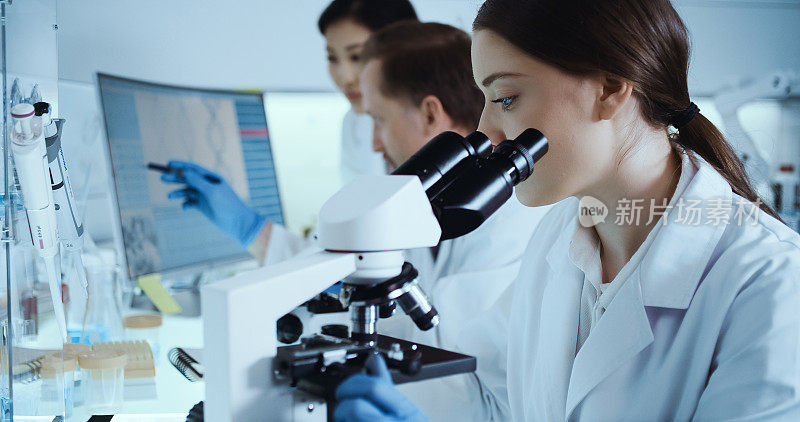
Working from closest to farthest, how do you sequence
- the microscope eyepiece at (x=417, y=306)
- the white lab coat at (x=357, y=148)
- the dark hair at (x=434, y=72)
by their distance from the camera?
the microscope eyepiece at (x=417, y=306) → the dark hair at (x=434, y=72) → the white lab coat at (x=357, y=148)

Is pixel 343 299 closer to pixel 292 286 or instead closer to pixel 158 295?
pixel 292 286

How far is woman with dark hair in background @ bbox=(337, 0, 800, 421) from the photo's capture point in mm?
861

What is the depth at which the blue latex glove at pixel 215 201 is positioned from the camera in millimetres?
1972

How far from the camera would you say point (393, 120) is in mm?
1803

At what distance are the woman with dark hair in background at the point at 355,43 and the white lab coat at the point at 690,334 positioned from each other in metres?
1.90

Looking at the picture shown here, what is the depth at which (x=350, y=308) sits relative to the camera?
0.74 metres

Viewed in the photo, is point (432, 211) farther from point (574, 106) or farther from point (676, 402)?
point (676, 402)

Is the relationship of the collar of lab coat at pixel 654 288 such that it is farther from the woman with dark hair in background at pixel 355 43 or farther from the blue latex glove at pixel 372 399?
the woman with dark hair in background at pixel 355 43

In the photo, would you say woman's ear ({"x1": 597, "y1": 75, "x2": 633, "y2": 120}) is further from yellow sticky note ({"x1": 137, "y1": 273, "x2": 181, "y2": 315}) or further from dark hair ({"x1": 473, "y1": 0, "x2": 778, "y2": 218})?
yellow sticky note ({"x1": 137, "y1": 273, "x2": 181, "y2": 315})

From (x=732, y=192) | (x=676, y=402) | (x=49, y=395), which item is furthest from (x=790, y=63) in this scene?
(x=49, y=395)

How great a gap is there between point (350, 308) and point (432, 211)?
6.0 inches

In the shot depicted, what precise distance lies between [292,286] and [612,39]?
0.62 meters

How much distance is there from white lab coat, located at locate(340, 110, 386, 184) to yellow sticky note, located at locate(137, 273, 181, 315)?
1.29 metres

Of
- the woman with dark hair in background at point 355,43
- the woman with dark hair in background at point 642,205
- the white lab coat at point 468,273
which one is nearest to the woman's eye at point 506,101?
the woman with dark hair in background at point 642,205
